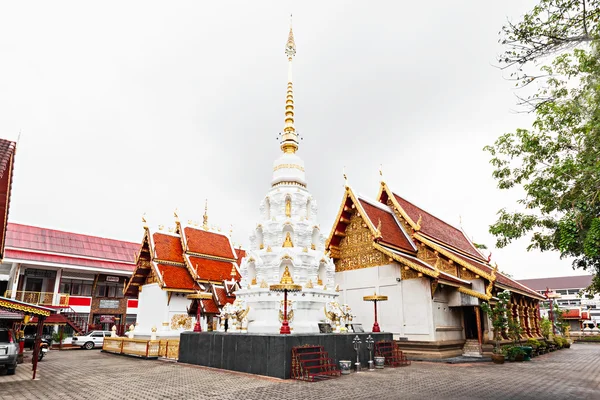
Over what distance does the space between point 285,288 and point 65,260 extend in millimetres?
26838

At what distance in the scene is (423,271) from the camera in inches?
593

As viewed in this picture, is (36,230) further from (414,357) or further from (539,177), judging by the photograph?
(539,177)

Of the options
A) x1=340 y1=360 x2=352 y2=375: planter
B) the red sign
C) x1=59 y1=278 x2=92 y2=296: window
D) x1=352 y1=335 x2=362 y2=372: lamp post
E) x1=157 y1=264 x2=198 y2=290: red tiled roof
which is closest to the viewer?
x1=340 y1=360 x2=352 y2=375: planter

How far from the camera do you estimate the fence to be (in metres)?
15.4

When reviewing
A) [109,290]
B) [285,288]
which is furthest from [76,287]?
[285,288]

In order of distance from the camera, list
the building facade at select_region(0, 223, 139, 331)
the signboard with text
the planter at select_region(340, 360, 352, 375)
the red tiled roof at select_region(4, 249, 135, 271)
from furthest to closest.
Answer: the signboard with text < the building facade at select_region(0, 223, 139, 331) < the red tiled roof at select_region(4, 249, 135, 271) < the planter at select_region(340, 360, 352, 375)

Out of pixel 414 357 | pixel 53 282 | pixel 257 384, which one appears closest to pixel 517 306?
pixel 414 357

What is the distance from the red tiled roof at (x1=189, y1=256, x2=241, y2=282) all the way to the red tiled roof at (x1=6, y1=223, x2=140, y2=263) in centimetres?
1397

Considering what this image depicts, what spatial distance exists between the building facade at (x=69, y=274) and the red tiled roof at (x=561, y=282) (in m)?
67.5

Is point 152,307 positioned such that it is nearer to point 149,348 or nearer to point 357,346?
point 149,348

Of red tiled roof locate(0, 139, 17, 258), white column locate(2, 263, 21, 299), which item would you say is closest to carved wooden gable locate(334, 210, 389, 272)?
red tiled roof locate(0, 139, 17, 258)

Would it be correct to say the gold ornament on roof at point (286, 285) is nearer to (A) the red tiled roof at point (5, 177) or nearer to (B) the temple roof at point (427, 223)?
(B) the temple roof at point (427, 223)

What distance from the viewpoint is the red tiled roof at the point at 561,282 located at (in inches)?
2579

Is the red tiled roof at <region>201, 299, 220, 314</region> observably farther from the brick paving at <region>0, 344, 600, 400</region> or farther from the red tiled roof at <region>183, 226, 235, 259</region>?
the brick paving at <region>0, 344, 600, 400</region>
